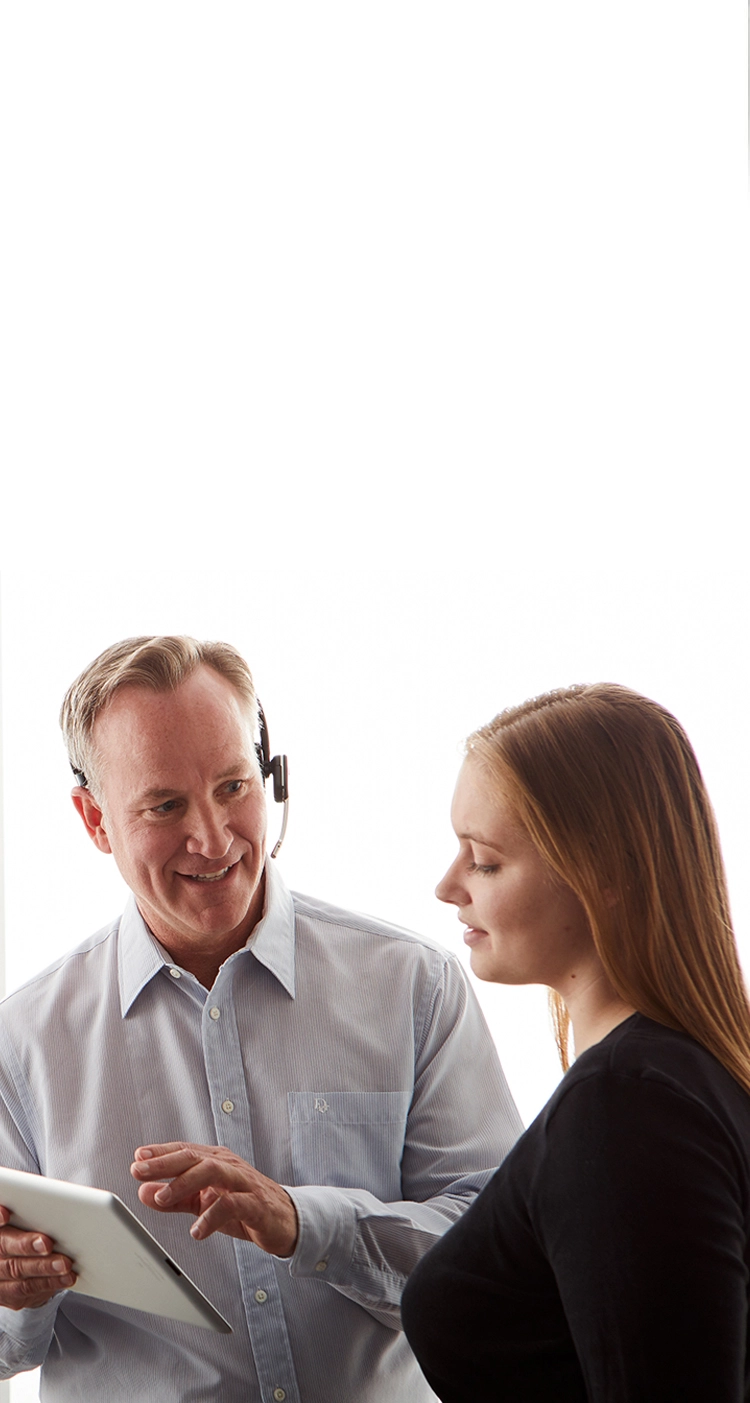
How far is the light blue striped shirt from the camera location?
135 cm

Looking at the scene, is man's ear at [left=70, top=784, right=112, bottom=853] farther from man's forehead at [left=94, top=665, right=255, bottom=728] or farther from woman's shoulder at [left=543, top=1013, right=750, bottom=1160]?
woman's shoulder at [left=543, top=1013, right=750, bottom=1160]

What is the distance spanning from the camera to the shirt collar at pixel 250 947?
5.00 ft

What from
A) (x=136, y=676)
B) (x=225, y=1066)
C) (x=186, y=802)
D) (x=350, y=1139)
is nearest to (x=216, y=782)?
(x=186, y=802)

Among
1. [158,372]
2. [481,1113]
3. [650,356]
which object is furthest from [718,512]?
[481,1113]

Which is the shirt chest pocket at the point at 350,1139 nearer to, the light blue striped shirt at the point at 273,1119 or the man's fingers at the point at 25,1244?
the light blue striped shirt at the point at 273,1119

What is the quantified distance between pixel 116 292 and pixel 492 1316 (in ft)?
6.79

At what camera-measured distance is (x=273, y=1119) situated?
1455 mm

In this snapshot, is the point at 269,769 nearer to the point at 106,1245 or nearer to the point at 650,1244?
the point at 106,1245

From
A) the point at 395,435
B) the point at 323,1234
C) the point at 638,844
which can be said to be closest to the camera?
the point at 638,844

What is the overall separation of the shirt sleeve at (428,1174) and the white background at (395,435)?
33.3 inches

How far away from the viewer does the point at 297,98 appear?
2.35 metres

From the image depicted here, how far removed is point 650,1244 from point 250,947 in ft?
2.62

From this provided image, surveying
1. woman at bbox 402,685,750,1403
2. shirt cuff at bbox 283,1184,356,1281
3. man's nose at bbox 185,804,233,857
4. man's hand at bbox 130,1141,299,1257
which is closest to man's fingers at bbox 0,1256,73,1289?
man's hand at bbox 130,1141,299,1257

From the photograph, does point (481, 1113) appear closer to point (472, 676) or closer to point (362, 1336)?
point (362, 1336)
